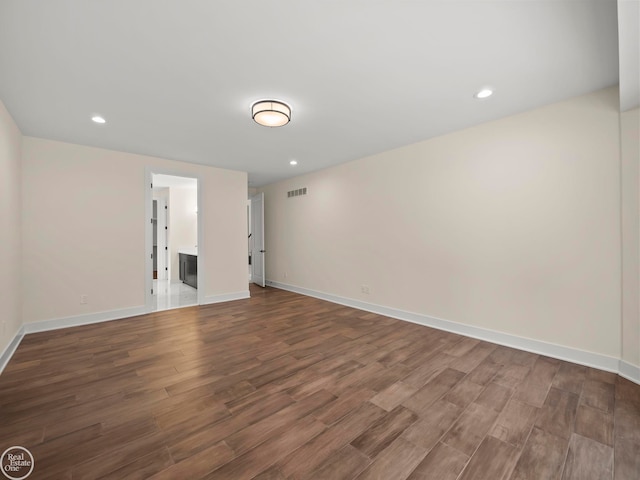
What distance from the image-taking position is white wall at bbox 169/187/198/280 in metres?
7.50

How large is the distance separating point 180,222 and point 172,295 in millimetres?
2553

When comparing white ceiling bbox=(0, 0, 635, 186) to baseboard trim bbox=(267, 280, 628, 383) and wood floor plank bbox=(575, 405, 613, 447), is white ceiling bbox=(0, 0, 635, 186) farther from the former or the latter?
wood floor plank bbox=(575, 405, 613, 447)

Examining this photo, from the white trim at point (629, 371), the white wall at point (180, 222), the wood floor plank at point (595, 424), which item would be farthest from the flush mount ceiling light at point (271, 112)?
the white wall at point (180, 222)

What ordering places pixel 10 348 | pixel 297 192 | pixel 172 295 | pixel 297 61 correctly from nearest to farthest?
pixel 297 61, pixel 10 348, pixel 172 295, pixel 297 192

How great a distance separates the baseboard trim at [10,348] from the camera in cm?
267

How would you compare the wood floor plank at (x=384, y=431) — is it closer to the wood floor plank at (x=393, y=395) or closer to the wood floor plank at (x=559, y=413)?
the wood floor plank at (x=393, y=395)

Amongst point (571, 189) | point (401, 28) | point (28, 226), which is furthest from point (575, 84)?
point (28, 226)

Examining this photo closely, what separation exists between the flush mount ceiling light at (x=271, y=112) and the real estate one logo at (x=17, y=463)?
3.05m

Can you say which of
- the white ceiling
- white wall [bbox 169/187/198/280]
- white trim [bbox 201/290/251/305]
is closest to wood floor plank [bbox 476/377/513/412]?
the white ceiling

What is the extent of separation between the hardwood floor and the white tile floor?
1.71 m

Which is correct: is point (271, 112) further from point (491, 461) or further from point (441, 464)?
point (491, 461)

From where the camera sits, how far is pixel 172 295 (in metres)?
5.95

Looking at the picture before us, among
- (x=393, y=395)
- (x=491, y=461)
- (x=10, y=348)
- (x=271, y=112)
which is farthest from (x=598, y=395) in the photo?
(x=10, y=348)

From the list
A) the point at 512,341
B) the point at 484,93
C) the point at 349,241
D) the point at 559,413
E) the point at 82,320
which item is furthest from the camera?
the point at 349,241
